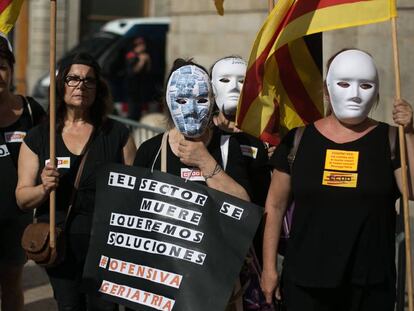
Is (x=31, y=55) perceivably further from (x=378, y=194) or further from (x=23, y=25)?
(x=378, y=194)

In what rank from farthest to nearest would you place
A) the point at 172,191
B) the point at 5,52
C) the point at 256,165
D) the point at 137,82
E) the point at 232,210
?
the point at 137,82, the point at 5,52, the point at 256,165, the point at 172,191, the point at 232,210

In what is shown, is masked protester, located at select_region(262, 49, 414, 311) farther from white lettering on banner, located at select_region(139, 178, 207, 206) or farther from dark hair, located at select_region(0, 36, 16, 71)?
dark hair, located at select_region(0, 36, 16, 71)

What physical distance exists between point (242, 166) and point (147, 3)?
68.3 ft

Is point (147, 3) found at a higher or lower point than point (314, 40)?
higher

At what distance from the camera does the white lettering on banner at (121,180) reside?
470 cm

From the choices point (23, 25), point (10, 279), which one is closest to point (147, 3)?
point (23, 25)

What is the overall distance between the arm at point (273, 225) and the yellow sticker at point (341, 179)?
0.23 meters

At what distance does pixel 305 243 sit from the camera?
4.38 metres

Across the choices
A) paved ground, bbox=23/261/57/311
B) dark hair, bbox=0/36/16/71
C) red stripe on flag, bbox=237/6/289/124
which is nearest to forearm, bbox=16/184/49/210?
dark hair, bbox=0/36/16/71

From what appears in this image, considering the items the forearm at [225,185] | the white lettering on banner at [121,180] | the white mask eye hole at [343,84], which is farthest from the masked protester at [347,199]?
the white lettering on banner at [121,180]

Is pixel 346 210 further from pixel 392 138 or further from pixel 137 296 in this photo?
pixel 137 296

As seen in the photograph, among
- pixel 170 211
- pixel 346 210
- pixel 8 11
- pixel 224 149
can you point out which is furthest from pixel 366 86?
pixel 8 11

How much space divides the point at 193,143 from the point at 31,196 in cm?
97

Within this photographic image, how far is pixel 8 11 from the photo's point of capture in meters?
5.69
